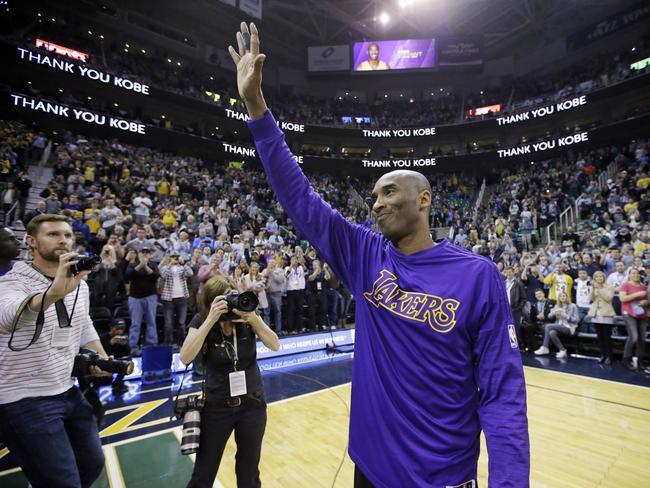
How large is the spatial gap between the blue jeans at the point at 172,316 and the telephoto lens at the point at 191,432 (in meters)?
5.51

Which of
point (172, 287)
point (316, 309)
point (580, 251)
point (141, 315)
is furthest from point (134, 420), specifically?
point (580, 251)

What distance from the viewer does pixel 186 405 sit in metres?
2.13

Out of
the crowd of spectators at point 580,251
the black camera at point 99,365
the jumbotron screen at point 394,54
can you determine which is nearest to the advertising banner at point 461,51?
the jumbotron screen at point 394,54

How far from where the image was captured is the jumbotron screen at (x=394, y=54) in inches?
1063

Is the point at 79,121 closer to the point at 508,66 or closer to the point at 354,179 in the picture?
the point at 354,179

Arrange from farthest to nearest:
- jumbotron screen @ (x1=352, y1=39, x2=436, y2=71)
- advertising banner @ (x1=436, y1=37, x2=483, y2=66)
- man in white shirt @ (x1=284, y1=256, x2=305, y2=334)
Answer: jumbotron screen @ (x1=352, y1=39, x2=436, y2=71), advertising banner @ (x1=436, y1=37, x2=483, y2=66), man in white shirt @ (x1=284, y1=256, x2=305, y2=334)

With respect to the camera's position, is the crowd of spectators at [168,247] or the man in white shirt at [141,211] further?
the man in white shirt at [141,211]

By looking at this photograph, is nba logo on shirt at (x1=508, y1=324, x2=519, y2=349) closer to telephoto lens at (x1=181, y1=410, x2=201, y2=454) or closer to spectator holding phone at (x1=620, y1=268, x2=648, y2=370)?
telephoto lens at (x1=181, y1=410, x2=201, y2=454)

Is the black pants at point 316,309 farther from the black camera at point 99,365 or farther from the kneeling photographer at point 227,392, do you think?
the black camera at point 99,365

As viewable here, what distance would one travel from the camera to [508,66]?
27375mm

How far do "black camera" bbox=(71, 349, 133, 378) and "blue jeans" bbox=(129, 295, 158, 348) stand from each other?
4.80 meters

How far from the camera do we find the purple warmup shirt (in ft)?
3.61

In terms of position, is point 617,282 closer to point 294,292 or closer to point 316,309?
point 316,309

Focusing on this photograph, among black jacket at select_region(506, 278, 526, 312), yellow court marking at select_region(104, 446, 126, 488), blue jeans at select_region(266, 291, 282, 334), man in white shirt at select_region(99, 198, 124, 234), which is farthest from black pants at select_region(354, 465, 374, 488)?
man in white shirt at select_region(99, 198, 124, 234)
